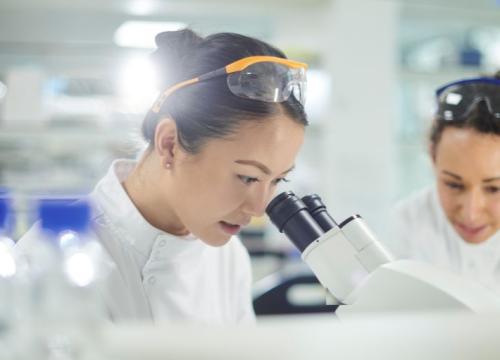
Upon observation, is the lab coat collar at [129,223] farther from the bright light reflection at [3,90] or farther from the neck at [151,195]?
the bright light reflection at [3,90]

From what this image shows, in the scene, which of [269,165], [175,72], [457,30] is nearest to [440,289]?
[269,165]

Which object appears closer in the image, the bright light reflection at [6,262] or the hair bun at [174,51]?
the bright light reflection at [6,262]

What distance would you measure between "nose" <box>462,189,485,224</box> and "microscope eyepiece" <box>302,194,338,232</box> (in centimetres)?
42

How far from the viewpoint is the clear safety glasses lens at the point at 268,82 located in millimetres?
907

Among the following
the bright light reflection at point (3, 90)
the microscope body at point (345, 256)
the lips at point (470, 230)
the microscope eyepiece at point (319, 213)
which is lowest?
the microscope body at point (345, 256)

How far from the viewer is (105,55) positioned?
1426 mm

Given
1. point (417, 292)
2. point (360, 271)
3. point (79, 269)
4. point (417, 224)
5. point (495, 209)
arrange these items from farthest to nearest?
point (417, 224) → point (495, 209) → point (360, 271) → point (417, 292) → point (79, 269)

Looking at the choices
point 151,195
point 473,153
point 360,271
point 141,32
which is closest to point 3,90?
point 141,32

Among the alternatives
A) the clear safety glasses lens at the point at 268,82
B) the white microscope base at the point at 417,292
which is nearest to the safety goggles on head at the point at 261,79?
the clear safety glasses lens at the point at 268,82

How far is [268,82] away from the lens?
93 cm

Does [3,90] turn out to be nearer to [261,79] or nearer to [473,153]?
[261,79]

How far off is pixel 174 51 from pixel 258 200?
28 cm

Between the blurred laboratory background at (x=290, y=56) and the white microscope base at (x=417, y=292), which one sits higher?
the blurred laboratory background at (x=290, y=56)

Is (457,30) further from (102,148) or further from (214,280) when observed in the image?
(214,280)
